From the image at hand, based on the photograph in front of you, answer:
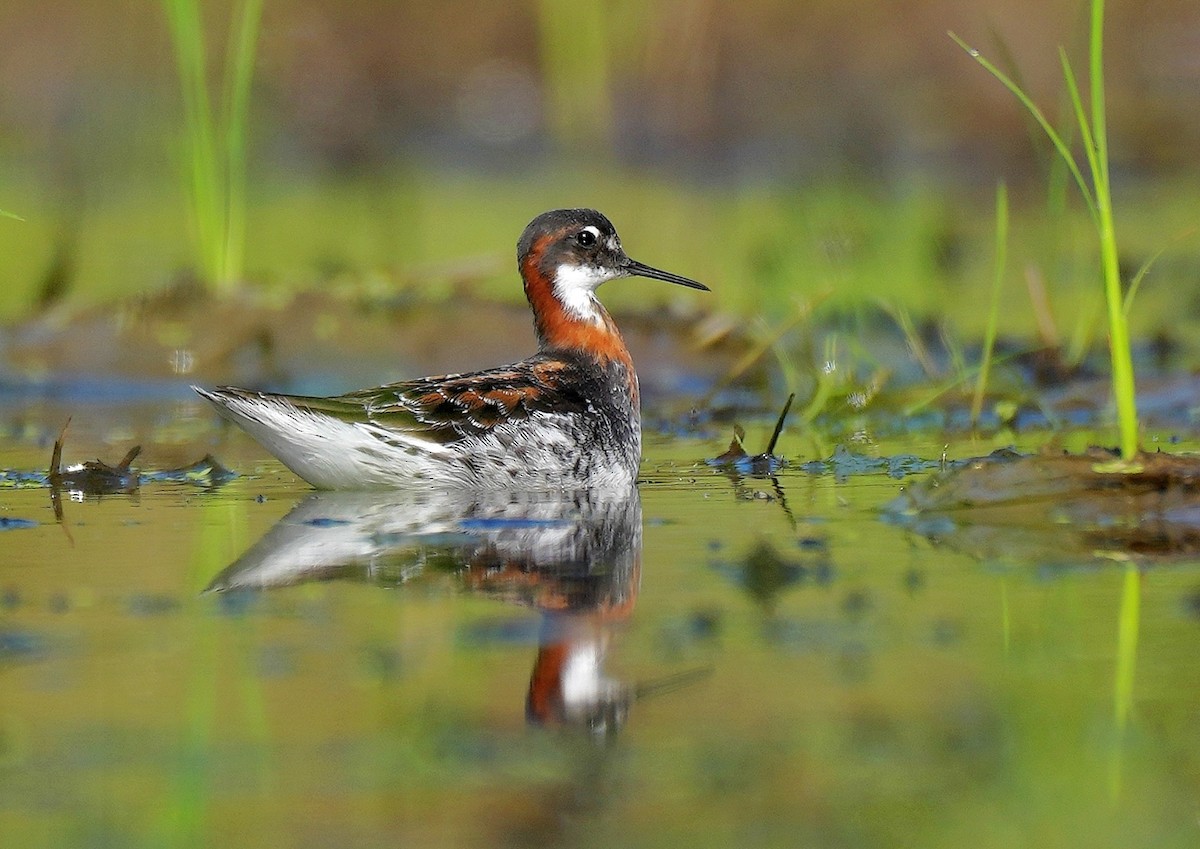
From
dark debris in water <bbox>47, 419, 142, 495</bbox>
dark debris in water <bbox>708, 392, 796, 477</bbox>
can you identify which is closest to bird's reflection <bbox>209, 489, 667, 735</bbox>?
dark debris in water <bbox>708, 392, 796, 477</bbox>

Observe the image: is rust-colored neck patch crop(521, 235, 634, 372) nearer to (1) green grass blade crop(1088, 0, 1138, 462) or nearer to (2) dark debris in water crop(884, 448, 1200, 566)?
(2) dark debris in water crop(884, 448, 1200, 566)

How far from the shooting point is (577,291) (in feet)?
30.4

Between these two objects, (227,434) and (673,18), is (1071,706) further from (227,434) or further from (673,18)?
(673,18)

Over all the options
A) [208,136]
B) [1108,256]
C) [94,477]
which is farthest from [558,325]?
[1108,256]

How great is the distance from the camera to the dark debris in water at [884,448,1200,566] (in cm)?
632

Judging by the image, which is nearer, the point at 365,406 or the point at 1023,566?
the point at 1023,566

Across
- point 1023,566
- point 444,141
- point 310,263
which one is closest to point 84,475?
point 1023,566

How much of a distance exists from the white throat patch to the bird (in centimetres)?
48

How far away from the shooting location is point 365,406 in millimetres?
7746

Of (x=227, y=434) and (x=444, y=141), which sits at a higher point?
(x=444, y=141)

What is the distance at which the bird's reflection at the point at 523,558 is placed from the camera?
472 cm

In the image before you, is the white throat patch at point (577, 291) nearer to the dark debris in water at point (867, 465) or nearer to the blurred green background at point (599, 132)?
the dark debris in water at point (867, 465)

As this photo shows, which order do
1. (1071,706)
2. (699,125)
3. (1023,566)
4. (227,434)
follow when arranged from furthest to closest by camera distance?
(699,125), (227,434), (1023,566), (1071,706)

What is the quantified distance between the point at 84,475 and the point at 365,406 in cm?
123
